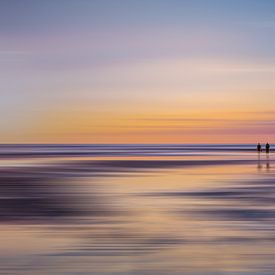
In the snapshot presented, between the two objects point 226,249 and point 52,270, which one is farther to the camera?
point 226,249

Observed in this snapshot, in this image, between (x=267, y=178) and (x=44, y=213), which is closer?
(x=44, y=213)

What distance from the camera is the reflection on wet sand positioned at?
401 inches

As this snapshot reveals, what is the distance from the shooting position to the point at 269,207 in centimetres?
1886

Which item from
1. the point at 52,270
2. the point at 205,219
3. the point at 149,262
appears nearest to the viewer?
the point at 52,270

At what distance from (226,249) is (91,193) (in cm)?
1240

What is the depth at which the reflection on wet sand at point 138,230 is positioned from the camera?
10188 mm

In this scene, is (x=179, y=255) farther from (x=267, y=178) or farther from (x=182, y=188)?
(x=267, y=178)

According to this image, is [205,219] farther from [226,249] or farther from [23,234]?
[23,234]

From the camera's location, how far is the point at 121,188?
2583cm

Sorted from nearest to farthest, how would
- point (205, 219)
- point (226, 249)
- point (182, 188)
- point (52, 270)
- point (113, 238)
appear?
point (52, 270)
point (226, 249)
point (113, 238)
point (205, 219)
point (182, 188)

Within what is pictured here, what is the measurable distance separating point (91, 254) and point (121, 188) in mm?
14884

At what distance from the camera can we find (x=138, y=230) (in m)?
14.0

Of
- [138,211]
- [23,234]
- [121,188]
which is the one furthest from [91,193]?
[23,234]

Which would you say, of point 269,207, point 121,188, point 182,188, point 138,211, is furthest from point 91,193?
point 269,207
